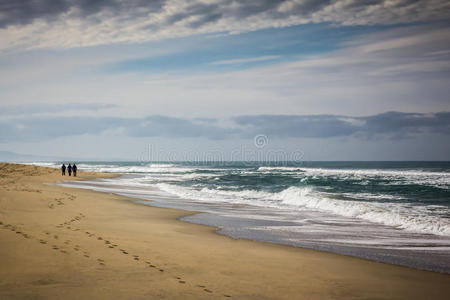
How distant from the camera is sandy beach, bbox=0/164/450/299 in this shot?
4.91 metres

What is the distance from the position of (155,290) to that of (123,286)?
1.48 ft

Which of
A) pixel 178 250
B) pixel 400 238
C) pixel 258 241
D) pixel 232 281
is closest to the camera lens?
pixel 232 281

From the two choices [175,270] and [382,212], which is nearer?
[175,270]

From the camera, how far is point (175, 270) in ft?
19.4

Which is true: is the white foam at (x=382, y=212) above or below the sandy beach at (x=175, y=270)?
below

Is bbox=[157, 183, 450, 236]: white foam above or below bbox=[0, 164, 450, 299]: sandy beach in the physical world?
below

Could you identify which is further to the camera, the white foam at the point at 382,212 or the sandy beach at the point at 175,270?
the white foam at the point at 382,212

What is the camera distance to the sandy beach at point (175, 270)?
16.1 feet

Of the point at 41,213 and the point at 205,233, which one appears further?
the point at 41,213

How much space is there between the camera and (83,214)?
12016mm

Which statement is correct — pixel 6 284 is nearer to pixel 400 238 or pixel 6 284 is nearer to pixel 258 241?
pixel 258 241

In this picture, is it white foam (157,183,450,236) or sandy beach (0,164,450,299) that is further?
white foam (157,183,450,236)

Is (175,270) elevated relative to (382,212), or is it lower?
elevated

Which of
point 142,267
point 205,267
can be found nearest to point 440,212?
point 205,267
